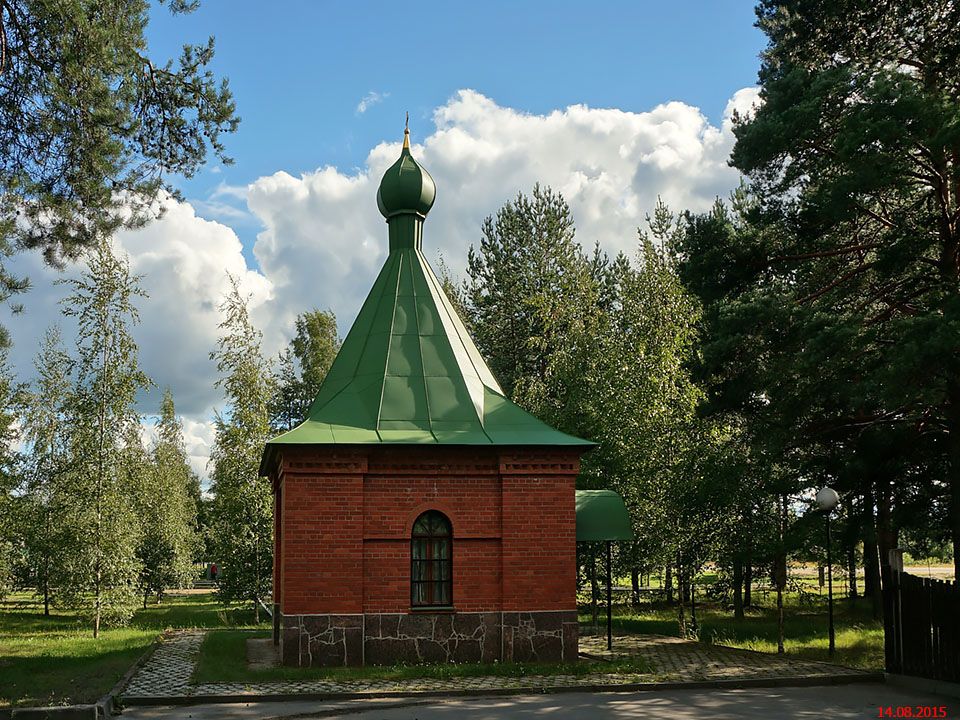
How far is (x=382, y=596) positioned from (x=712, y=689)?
455cm

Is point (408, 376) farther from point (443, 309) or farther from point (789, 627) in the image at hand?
point (789, 627)

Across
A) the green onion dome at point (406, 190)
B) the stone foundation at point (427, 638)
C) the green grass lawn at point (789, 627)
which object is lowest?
the green grass lawn at point (789, 627)

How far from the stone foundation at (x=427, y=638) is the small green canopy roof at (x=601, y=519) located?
1.45 meters

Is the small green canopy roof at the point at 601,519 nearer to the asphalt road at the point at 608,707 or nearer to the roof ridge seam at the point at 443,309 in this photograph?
the roof ridge seam at the point at 443,309

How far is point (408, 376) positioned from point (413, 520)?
2.32 m

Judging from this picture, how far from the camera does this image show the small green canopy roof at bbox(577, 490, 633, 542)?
47.2ft

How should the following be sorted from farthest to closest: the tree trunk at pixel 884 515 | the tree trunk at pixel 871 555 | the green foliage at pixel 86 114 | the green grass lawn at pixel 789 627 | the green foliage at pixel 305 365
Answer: the green foliage at pixel 305 365 → the tree trunk at pixel 871 555 → the tree trunk at pixel 884 515 → the green grass lawn at pixel 789 627 → the green foliage at pixel 86 114

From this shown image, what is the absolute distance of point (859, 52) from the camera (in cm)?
1330

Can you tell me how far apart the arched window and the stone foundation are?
11.0 inches

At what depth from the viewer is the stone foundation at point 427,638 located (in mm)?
12758

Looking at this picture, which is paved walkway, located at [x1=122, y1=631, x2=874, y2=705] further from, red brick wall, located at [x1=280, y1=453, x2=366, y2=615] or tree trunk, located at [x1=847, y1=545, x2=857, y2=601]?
tree trunk, located at [x1=847, y1=545, x2=857, y2=601]

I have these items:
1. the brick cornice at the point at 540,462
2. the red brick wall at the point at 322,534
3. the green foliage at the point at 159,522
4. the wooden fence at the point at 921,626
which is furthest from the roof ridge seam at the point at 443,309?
the green foliage at the point at 159,522

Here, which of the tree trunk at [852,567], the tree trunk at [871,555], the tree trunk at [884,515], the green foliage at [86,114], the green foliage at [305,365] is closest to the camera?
the green foliage at [86,114]

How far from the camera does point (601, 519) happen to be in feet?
47.7
